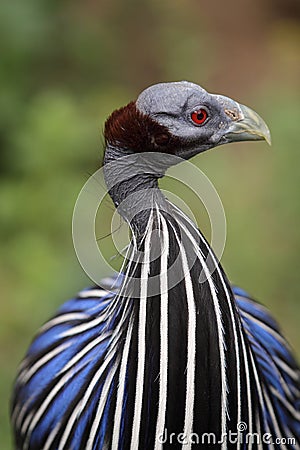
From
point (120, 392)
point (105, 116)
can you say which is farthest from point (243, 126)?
point (105, 116)

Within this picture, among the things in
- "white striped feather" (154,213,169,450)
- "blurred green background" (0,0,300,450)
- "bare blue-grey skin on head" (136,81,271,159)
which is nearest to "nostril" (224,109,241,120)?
"bare blue-grey skin on head" (136,81,271,159)

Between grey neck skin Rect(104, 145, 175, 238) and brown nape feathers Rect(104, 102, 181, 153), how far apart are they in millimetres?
11

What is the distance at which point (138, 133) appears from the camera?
121 cm

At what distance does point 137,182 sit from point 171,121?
0.11 m

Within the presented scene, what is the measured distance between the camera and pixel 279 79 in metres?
3.65

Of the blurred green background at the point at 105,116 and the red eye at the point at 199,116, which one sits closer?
the red eye at the point at 199,116

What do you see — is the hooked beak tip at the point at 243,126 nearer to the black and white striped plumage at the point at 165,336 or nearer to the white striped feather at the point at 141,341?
→ the black and white striped plumage at the point at 165,336

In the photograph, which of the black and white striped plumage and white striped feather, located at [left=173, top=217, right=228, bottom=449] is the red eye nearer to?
the black and white striped plumage

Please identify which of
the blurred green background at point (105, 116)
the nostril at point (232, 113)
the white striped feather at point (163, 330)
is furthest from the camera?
the blurred green background at point (105, 116)

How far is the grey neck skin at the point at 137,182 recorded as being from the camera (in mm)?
1201

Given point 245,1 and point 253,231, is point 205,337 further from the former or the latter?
point 245,1

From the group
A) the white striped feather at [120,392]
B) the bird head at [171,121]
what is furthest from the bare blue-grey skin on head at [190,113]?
the white striped feather at [120,392]

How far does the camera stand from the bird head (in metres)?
1.20

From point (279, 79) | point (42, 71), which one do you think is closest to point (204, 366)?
point (42, 71)
